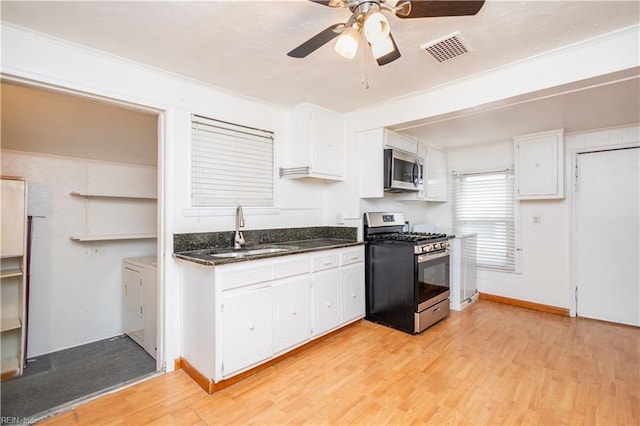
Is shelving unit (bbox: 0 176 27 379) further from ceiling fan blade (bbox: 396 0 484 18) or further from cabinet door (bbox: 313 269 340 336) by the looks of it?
ceiling fan blade (bbox: 396 0 484 18)

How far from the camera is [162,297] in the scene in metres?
2.39

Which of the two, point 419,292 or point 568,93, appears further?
point 419,292

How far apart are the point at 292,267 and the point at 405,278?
4.08 ft

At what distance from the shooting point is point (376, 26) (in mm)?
1405

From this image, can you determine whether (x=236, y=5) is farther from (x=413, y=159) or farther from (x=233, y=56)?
(x=413, y=159)

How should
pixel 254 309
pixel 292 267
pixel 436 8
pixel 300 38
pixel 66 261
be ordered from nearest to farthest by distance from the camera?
1. pixel 436 8
2. pixel 300 38
3. pixel 254 309
4. pixel 292 267
5. pixel 66 261

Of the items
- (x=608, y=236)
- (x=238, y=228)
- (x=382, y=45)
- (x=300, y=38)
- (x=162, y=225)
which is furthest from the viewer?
(x=608, y=236)

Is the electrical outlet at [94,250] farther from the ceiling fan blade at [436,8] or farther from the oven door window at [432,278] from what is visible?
the ceiling fan blade at [436,8]

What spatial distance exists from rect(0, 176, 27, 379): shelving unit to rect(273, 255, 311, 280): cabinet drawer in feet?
6.79

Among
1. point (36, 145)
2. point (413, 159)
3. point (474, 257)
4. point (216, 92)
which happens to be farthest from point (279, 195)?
point (474, 257)

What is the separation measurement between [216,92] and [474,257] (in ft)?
12.5

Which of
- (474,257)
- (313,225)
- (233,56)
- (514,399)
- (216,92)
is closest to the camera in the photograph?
(514,399)

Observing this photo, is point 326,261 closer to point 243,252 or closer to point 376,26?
point 243,252

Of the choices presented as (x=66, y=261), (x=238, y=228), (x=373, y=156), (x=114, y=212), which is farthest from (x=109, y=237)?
(x=373, y=156)
